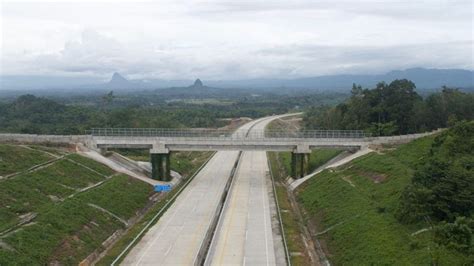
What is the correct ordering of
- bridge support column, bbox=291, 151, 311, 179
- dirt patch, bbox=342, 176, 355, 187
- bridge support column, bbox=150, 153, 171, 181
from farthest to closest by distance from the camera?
bridge support column, bbox=150, 153, 171, 181, bridge support column, bbox=291, 151, 311, 179, dirt patch, bbox=342, 176, 355, 187

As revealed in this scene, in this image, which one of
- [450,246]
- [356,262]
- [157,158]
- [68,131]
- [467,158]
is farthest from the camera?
[68,131]

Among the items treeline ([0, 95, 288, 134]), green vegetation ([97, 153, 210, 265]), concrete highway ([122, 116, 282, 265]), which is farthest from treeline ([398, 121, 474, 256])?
treeline ([0, 95, 288, 134])

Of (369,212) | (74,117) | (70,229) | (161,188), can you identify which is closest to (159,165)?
(161,188)

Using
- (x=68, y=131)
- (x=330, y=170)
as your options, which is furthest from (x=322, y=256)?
(x=68, y=131)

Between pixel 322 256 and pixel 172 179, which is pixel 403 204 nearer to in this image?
pixel 322 256

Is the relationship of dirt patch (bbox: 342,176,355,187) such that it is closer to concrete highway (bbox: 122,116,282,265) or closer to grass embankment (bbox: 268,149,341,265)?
grass embankment (bbox: 268,149,341,265)

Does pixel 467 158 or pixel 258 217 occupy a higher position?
pixel 467 158

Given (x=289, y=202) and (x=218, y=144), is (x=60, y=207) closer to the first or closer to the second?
(x=289, y=202)
